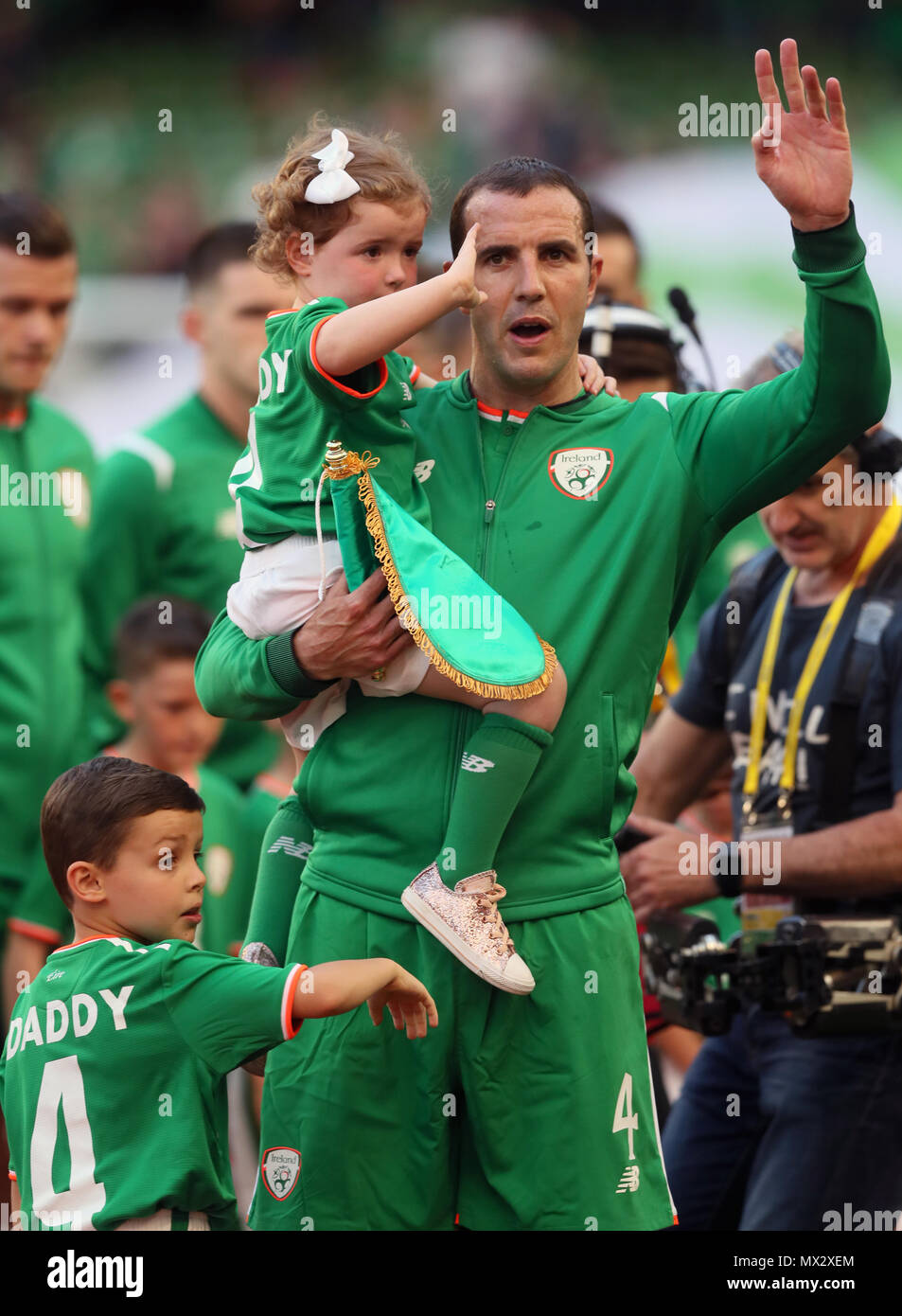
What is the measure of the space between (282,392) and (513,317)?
1.27ft

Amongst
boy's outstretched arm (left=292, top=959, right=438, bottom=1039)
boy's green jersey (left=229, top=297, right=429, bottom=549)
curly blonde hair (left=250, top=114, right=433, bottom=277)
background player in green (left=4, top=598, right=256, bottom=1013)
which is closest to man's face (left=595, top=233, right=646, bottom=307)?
background player in green (left=4, top=598, right=256, bottom=1013)

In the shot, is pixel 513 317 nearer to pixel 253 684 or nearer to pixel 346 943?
pixel 253 684

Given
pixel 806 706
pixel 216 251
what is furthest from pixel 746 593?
pixel 216 251

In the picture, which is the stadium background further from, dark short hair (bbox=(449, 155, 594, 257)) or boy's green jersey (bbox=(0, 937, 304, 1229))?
boy's green jersey (bbox=(0, 937, 304, 1229))

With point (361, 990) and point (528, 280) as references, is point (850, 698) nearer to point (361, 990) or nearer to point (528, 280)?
point (528, 280)

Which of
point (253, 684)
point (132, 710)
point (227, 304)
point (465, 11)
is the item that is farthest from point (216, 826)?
point (465, 11)

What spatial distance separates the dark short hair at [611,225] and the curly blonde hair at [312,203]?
2.64m

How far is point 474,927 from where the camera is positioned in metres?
2.67

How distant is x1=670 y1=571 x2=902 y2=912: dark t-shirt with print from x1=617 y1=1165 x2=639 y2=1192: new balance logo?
135 cm

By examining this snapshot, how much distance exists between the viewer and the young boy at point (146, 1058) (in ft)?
8.74

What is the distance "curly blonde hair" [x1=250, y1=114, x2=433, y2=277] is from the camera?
2.99 m

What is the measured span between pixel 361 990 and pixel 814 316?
1.18 meters

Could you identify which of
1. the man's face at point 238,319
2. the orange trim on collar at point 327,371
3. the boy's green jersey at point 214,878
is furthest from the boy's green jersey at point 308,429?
the man's face at point 238,319

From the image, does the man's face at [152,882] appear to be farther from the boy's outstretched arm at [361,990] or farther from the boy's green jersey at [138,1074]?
the boy's outstretched arm at [361,990]
